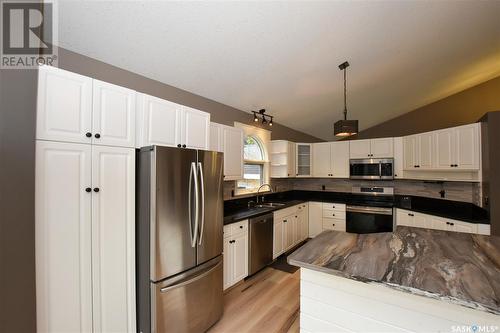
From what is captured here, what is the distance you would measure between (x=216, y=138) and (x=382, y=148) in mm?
3501

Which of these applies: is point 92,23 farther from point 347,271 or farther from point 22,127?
point 347,271

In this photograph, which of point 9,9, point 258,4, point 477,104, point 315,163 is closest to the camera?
point 9,9

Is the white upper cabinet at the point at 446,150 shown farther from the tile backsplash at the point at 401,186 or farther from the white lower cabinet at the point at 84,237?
the white lower cabinet at the point at 84,237

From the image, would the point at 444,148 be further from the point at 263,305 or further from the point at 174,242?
the point at 174,242

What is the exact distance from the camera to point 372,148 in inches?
174

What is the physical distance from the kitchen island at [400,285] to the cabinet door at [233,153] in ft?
5.71

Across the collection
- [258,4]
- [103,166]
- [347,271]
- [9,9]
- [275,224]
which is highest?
[258,4]

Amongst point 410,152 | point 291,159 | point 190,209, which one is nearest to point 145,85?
point 190,209

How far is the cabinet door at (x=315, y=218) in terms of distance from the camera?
4625mm

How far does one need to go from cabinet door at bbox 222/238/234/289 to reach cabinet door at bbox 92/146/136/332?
109cm

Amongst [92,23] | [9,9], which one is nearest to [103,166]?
[9,9]

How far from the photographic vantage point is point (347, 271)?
1182mm

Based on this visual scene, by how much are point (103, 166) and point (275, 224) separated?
2.66 meters

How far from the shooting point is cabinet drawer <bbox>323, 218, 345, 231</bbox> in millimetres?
4393
